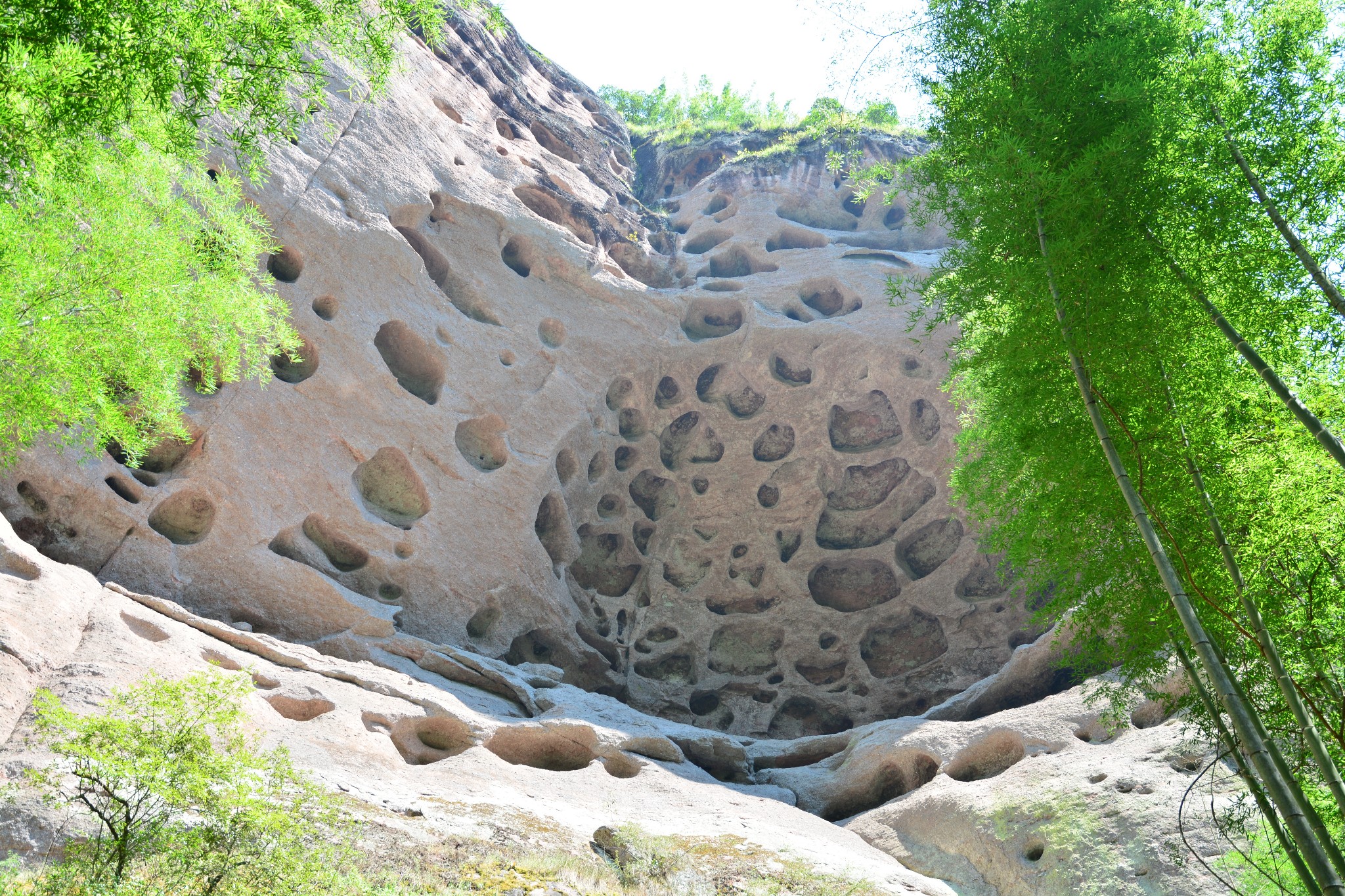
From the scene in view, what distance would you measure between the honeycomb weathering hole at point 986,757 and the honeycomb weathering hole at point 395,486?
789cm

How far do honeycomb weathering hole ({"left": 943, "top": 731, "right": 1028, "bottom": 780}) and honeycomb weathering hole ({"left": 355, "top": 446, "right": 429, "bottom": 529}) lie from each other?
789cm

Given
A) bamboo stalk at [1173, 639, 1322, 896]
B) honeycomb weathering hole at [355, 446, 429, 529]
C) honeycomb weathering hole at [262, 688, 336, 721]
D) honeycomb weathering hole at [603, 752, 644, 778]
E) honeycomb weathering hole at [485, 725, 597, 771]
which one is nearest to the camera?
bamboo stalk at [1173, 639, 1322, 896]

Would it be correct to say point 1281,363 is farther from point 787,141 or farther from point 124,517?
point 787,141

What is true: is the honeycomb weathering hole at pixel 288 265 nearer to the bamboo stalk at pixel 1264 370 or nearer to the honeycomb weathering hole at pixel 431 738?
the honeycomb weathering hole at pixel 431 738

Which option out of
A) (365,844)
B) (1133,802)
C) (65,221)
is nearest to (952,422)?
(1133,802)

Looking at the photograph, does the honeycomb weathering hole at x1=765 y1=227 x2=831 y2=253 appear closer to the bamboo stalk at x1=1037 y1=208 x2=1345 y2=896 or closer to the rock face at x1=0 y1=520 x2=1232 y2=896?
the rock face at x1=0 y1=520 x2=1232 y2=896

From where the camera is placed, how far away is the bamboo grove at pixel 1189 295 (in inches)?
193

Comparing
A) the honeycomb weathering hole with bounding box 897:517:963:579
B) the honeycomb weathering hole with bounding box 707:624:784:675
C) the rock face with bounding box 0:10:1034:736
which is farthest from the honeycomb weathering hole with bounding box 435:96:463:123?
the honeycomb weathering hole with bounding box 897:517:963:579

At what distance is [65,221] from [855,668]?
46.5 ft

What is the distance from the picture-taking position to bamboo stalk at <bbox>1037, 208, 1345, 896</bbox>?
3.37 metres

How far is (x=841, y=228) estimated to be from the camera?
21.0 m

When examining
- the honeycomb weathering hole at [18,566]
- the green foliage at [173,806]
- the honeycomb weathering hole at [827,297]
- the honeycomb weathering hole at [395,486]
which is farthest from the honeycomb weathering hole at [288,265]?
the honeycomb weathering hole at [827,297]

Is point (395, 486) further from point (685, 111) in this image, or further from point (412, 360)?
point (685, 111)

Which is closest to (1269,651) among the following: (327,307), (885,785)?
(885,785)
